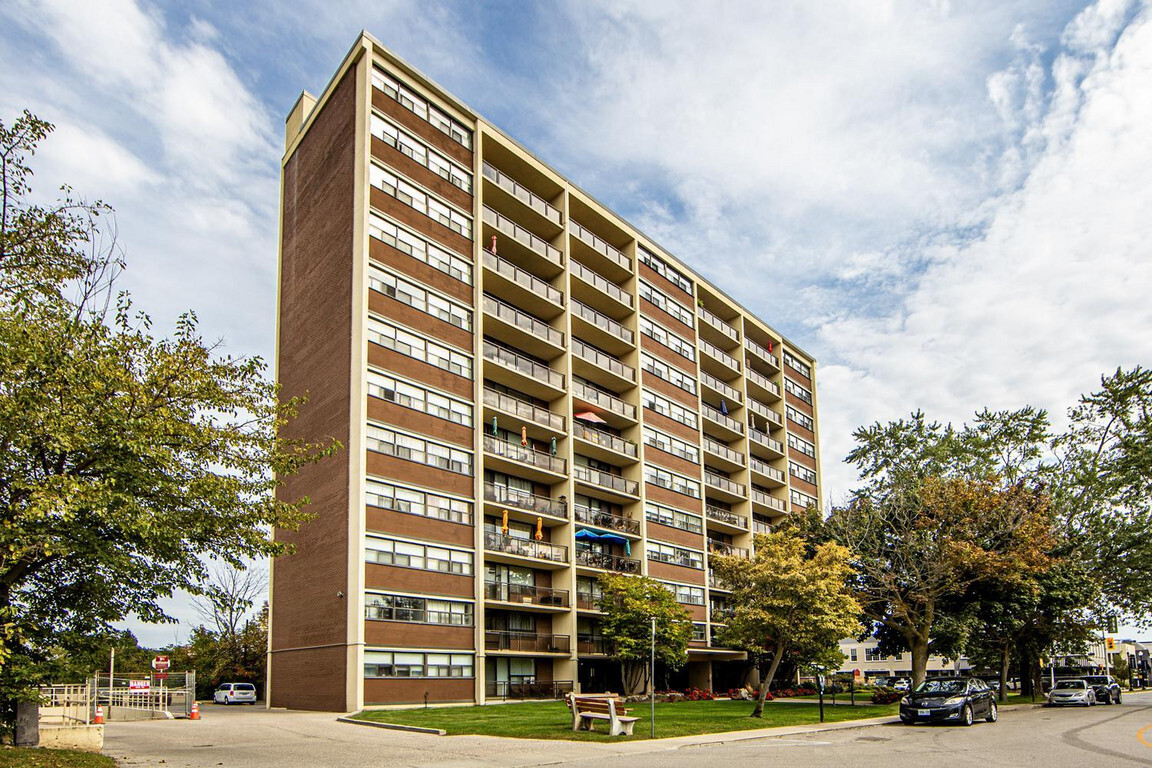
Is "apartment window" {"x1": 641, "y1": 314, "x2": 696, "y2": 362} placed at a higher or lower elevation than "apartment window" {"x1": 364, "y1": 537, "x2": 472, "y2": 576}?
higher

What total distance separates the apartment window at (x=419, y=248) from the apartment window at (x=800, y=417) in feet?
126

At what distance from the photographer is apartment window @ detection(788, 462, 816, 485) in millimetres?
71625

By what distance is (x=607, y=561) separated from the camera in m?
47.3

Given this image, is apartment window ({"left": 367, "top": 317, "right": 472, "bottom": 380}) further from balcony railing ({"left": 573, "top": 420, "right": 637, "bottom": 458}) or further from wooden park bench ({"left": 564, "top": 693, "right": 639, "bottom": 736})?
wooden park bench ({"left": 564, "top": 693, "right": 639, "bottom": 736})

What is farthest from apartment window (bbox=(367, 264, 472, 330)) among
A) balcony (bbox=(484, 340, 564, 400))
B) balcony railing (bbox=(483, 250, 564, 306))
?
balcony railing (bbox=(483, 250, 564, 306))

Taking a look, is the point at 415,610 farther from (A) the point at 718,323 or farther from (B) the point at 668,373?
(A) the point at 718,323

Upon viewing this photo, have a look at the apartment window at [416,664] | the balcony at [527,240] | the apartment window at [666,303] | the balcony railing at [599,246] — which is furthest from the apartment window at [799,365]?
the apartment window at [416,664]

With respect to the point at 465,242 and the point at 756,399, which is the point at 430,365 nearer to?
the point at 465,242

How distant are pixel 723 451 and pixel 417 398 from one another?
2965 cm

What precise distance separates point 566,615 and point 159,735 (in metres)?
22.4

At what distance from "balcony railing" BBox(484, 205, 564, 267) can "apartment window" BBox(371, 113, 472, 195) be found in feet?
5.66

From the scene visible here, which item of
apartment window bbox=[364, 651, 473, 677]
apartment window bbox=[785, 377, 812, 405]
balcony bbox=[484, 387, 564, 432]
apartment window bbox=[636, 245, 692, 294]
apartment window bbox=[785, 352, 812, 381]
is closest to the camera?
apartment window bbox=[364, 651, 473, 677]

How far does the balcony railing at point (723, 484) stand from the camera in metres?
59.5

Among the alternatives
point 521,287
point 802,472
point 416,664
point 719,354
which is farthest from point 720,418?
point 416,664
